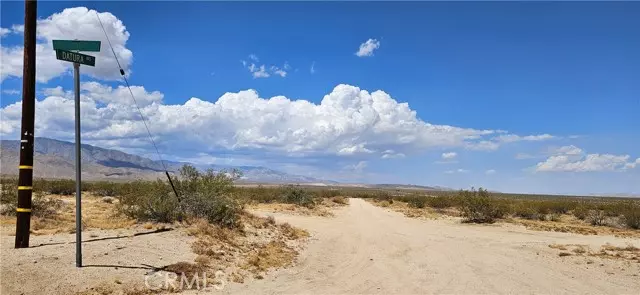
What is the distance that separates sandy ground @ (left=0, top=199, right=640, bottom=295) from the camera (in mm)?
9812

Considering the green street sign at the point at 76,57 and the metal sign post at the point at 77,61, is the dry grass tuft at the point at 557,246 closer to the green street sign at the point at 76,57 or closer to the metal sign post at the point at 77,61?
the metal sign post at the point at 77,61

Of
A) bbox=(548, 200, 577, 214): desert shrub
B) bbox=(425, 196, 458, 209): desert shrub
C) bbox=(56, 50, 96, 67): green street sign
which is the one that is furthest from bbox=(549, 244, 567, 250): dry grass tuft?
bbox=(425, 196, 458, 209): desert shrub

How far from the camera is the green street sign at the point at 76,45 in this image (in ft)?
31.0

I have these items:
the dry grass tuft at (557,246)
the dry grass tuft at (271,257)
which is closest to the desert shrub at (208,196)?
the dry grass tuft at (271,257)

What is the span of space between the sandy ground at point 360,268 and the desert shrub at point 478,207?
1249cm

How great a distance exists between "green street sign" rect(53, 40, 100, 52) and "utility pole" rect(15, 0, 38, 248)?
233 centimetres

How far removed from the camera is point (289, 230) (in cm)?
2120

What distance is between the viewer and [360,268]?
14.0 m

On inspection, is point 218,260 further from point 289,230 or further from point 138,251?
point 289,230

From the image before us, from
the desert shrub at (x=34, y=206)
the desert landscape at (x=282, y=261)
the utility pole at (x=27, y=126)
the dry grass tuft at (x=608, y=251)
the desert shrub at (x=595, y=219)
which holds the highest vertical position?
the utility pole at (x=27, y=126)

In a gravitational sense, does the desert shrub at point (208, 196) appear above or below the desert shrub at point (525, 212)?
above

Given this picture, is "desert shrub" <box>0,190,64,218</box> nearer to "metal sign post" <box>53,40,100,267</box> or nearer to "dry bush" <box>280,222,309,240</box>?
"dry bush" <box>280,222,309,240</box>
